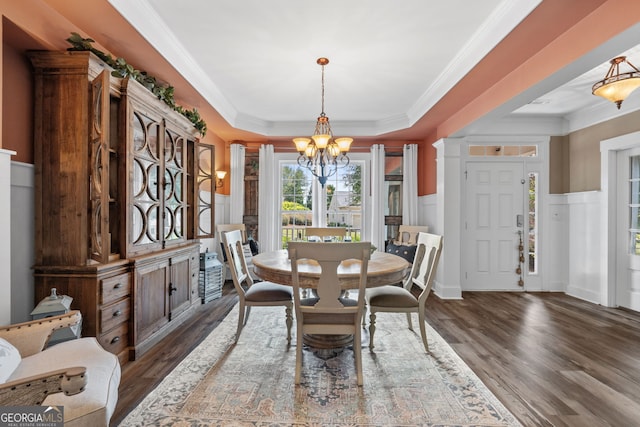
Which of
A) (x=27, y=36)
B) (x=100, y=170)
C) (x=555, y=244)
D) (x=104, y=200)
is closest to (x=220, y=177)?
(x=100, y=170)

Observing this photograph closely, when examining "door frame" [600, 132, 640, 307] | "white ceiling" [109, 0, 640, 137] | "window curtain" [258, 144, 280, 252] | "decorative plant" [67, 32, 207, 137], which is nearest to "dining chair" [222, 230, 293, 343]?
"decorative plant" [67, 32, 207, 137]

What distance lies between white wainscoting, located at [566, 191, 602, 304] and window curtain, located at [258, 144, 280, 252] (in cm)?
448

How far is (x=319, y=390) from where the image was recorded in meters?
2.01

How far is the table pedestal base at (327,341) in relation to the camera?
256cm

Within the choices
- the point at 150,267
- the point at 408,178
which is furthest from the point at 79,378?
the point at 408,178

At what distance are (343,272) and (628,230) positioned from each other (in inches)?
156

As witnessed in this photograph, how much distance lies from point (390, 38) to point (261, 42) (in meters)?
1.11

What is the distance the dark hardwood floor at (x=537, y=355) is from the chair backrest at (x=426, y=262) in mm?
602

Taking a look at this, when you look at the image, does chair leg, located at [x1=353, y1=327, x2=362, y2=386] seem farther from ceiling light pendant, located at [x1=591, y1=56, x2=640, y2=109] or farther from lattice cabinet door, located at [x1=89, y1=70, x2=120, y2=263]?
ceiling light pendant, located at [x1=591, y1=56, x2=640, y2=109]

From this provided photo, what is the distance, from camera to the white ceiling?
2.22 m

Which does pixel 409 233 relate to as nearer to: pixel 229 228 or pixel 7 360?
pixel 229 228

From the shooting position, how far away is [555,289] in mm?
4578

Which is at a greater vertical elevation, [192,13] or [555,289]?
[192,13]

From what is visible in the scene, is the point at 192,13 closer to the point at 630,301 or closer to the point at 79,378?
the point at 79,378
